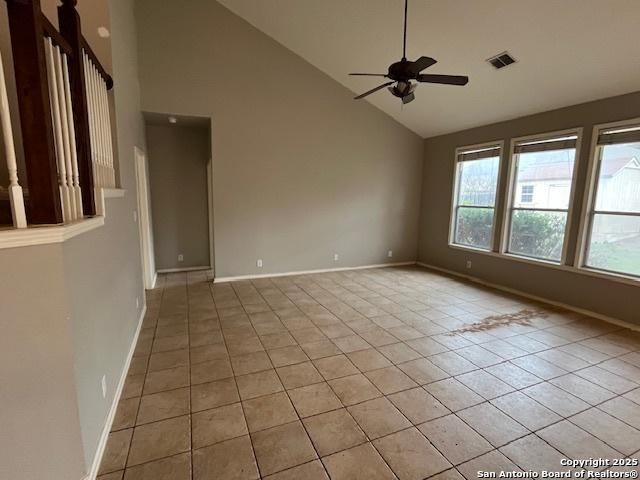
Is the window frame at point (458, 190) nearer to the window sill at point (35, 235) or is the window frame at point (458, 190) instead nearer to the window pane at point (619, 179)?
the window pane at point (619, 179)

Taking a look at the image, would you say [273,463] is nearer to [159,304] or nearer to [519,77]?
[159,304]

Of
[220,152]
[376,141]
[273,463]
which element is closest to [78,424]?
[273,463]

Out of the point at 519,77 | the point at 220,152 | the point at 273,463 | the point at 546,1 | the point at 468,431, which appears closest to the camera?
the point at 273,463

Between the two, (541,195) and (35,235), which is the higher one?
(541,195)

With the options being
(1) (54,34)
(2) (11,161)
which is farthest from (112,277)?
(1) (54,34)

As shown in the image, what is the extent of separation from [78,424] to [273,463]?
1005 millimetres

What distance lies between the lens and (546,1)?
2898 mm

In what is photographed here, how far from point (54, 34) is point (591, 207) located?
17.9 feet

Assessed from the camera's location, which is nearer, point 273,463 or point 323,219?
point 273,463

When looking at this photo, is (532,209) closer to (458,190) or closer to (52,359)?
(458,190)

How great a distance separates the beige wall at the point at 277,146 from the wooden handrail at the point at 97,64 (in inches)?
78.9

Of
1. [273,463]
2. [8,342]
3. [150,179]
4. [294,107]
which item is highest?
[294,107]

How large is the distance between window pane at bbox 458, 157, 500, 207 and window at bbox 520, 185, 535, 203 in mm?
454

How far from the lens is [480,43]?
368 cm
